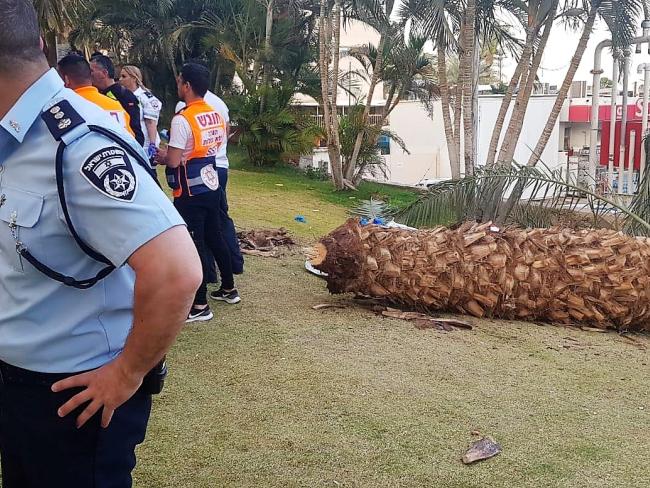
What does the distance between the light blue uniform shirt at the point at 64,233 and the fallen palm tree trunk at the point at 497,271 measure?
3761 millimetres

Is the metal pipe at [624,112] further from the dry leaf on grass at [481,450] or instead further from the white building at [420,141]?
the dry leaf on grass at [481,450]

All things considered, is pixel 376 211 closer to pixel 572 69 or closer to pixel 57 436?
pixel 57 436

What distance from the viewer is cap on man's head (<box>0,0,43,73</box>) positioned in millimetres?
1417

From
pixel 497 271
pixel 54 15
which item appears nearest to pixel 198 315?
pixel 497 271

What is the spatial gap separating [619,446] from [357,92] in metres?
20.3

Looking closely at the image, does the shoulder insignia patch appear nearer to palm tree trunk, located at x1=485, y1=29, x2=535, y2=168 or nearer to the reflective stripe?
the reflective stripe

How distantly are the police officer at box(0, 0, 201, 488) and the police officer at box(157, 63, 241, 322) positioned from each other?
314cm

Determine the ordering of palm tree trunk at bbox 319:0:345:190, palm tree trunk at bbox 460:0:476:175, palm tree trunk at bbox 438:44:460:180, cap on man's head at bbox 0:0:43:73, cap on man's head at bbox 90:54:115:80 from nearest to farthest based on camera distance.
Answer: cap on man's head at bbox 0:0:43:73, cap on man's head at bbox 90:54:115:80, palm tree trunk at bbox 460:0:476:175, palm tree trunk at bbox 438:44:460:180, palm tree trunk at bbox 319:0:345:190

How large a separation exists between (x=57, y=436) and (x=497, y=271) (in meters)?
4.19

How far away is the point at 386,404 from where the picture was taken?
12.0ft

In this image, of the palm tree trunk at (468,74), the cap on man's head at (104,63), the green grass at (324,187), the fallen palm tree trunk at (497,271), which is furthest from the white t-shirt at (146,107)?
the green grass at (324,187)

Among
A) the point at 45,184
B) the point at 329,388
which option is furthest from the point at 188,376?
the point at 45,184

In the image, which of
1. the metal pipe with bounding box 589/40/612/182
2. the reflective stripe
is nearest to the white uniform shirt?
the reflective stripe

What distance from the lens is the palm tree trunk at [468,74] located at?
1244 cm
